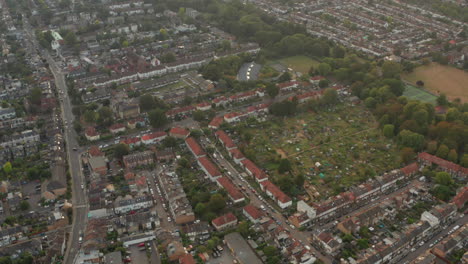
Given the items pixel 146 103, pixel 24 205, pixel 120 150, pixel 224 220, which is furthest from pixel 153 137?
pixel 224 220

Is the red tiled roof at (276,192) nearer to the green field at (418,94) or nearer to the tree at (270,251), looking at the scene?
the tree at (270,251)

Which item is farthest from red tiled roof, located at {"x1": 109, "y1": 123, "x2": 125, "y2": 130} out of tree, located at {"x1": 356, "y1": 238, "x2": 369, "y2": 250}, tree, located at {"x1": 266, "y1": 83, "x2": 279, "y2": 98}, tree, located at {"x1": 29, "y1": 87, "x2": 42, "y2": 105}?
tree, located at {"x1": 356, "y1": 238, "x2": 369, "y2": 250}

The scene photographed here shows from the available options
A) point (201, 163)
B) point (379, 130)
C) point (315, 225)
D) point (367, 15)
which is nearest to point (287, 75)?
point (379, 130)

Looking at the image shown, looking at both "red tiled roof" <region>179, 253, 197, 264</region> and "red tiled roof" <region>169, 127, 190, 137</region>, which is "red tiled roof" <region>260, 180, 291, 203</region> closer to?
"red tiled roof" <region>179, 253, 197, 264</region>

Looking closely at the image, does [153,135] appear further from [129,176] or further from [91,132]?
[129,176]

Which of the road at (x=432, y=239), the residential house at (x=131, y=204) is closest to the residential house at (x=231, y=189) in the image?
the residential house at (x=131, y=204)
